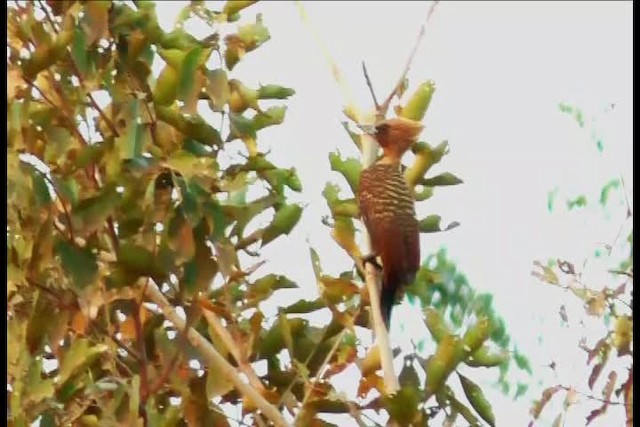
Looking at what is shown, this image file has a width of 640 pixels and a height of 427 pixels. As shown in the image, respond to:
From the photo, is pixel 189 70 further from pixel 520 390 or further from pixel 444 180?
pixel 520 390

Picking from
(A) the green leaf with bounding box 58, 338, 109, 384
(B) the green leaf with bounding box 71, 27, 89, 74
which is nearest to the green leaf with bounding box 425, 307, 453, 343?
(A) the green leaf with bounding box 58, 338, 109, 384

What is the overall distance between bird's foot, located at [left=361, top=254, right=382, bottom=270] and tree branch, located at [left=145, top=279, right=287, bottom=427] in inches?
7.9

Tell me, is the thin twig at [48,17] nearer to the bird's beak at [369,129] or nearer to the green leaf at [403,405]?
the bird's beak at [369,129]

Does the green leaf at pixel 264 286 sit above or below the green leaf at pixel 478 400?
above

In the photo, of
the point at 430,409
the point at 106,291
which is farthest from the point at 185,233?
the point at 430,409

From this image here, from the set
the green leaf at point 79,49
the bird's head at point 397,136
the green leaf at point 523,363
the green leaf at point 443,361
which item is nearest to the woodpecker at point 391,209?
the bird's head at point 397,136

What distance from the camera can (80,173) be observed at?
52.0 inches

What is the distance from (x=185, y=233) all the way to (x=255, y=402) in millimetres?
199

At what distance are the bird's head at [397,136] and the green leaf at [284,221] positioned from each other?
0.42 feet

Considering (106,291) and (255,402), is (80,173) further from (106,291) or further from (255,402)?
(255,402)

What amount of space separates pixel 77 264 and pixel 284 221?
25 cm

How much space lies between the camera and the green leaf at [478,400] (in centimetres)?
126

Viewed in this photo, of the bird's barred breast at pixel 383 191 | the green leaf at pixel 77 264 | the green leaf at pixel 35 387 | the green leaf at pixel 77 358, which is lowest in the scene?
the green leaf at pixel 35 387

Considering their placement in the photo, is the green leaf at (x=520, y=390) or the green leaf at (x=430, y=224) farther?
the green leaf at (x=520, y=390)
